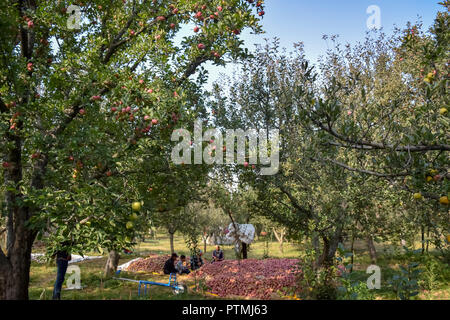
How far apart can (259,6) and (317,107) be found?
3746mm

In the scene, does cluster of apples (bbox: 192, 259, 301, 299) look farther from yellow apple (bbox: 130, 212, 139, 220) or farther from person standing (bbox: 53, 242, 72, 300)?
yellow apple (bbox: 130, 212, 139, 220)

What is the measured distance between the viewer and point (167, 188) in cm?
679

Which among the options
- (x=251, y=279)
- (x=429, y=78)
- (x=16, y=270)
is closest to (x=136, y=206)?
(x=16, y=270)

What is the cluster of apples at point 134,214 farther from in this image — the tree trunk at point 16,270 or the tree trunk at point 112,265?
the tree trunk at point 112,265

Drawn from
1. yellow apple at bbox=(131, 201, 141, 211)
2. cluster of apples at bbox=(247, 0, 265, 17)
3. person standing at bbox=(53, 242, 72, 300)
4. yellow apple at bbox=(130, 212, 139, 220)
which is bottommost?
person standing at bbox=(53, 242, 72, 300)

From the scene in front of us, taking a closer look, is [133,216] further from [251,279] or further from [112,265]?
[112,265]

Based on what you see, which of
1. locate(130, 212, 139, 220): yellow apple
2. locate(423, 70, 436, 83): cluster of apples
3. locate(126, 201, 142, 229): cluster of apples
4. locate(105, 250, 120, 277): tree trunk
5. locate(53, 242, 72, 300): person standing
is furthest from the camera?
locate(105, 250, 120, 277): tree trunk

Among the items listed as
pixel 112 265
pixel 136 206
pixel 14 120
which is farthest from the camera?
pixel 112 265

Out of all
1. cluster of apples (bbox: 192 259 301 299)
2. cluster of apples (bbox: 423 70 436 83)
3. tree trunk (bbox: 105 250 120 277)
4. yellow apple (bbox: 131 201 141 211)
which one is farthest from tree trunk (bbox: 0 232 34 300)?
tree trunk (bbox: 105 250 120 277)

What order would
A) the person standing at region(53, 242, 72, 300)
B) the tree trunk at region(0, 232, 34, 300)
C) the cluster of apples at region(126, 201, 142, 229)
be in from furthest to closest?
the person standing at region(53, 242, 72, 300) → the tree trunk at region(0, 232, 34, 300) → the cluster of apples at region(126, 201, 142, 229)

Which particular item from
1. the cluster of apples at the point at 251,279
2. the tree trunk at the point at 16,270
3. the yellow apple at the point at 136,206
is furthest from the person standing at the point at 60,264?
the yellow apple at the point at 136,206

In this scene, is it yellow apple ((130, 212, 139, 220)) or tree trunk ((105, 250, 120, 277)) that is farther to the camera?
tree trunk ((105, 250, 120, 277))
